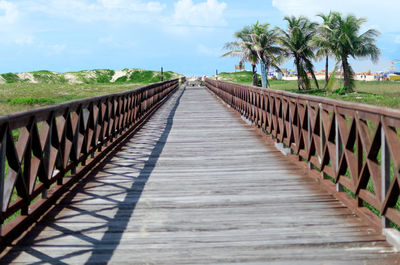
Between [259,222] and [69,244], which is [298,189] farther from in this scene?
[69,244]

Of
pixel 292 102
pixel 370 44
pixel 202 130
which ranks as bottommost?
pixel 202 130

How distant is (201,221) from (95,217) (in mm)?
1081

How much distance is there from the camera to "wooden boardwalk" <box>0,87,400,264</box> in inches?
139

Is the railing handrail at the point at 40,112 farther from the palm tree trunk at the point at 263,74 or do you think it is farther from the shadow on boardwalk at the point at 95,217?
the palm tree trunk at the point at 263,74

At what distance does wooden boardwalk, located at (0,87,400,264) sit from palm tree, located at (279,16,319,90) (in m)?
42.8

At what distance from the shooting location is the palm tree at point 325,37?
44.4 meters

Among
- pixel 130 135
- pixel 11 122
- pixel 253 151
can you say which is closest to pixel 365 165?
pixel 11 122

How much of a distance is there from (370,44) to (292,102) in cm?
4199

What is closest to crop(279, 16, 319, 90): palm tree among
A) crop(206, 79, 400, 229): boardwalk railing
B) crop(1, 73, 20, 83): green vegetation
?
crop(206, 79, 400, 229): boardwalk railing

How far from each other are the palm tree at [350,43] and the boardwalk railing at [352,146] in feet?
125

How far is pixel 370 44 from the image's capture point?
45.2m

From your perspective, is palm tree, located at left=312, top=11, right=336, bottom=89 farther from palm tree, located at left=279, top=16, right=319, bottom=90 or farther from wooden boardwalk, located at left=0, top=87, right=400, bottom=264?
wooden boardwalk, located at left=0, top=87, right=400, bottom=264

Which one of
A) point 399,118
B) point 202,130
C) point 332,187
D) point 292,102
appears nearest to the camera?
point 399,118

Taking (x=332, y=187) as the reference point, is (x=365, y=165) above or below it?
above
